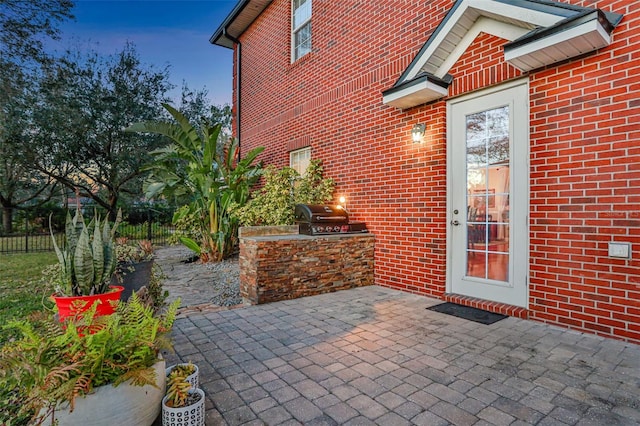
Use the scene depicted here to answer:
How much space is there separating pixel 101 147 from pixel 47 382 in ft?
40.7

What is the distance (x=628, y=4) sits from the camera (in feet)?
9.41

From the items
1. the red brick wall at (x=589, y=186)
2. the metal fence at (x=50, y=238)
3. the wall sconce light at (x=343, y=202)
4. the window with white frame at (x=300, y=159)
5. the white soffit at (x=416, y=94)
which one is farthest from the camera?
the metal fence at (x=50, y=238)

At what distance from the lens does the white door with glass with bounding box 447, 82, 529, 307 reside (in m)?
3.55

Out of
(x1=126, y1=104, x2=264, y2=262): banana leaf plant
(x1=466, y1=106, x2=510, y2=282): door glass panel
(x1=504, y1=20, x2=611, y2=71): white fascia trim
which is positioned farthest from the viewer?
(x1=126, y1=104, x2=264, y2=262): banana leaf plant

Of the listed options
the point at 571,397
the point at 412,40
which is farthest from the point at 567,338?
the point at 412,40

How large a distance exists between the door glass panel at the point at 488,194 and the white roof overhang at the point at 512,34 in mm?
635

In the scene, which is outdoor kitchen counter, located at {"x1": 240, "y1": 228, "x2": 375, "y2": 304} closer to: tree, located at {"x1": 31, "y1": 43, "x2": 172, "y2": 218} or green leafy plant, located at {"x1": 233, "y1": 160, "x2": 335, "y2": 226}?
green leafy plant, located at {"x1": 233, "y1": 160, "x2": 335, "y2": 226}

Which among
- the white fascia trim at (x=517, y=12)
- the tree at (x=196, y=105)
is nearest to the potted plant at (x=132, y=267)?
the white fascia trim at (x=517, y=12)

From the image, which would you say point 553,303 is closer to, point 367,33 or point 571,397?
point 571,397

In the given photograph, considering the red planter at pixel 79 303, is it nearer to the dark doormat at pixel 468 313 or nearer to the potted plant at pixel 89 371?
the potted plant at pixel 89 371

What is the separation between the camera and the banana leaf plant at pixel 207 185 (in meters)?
6.66

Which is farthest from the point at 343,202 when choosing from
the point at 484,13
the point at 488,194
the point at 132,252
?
the point at 132,252

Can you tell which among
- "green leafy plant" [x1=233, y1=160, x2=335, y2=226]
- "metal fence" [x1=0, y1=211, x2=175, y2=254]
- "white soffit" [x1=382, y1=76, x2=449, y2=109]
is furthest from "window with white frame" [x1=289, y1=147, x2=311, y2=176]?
"metal fence" [x1=0, y1=211, x2=175, y2=254]

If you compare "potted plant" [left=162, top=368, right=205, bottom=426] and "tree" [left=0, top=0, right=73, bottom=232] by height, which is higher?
"tree" [left=0, top=0, right=73, bottom=232]
